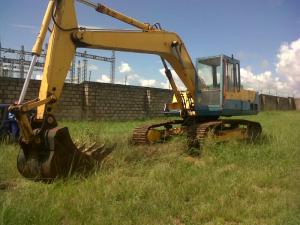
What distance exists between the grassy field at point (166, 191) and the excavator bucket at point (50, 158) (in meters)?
0.20

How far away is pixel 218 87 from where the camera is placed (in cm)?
1138

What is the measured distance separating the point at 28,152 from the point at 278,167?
4571 mm

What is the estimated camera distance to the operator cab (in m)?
11.2

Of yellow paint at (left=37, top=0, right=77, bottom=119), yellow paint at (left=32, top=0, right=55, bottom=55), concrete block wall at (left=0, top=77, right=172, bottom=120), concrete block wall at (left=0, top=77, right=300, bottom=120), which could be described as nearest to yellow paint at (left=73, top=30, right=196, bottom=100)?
yellow paint at (left=37, top=0, right=77, bottom=119)

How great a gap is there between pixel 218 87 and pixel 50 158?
5.83 m

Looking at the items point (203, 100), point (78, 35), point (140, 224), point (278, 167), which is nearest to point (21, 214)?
point (140, 224)

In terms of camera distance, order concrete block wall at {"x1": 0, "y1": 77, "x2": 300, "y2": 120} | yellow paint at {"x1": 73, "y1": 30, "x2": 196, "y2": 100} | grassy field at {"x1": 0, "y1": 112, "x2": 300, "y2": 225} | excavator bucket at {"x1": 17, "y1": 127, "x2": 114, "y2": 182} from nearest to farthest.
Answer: grassy field at {"x1": 0, "y1": 112, "x2": 300, "y2": 225} → excavator bucket at {"x1": 17, "y1": 127, "x2": 114, "y2": 182} → yellow paint at {"x1": 73, "y1": 30, "x2": 196, "y2": 100} → concrete block wall at {"x1": 0, "y1": 77, "x2": 300, "y2": 120}

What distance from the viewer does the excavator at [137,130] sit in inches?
276

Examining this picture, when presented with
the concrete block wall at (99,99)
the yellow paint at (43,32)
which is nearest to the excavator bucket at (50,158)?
the yellow paint at (43,32)

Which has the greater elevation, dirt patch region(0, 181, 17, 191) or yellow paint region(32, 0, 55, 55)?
yellow paint region(32, 0, 55, 55)

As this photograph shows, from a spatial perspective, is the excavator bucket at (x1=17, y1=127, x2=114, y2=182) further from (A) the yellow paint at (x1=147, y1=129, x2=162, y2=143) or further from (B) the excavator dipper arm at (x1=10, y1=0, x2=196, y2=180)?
(A) the yellow paint at (x1=147, y1=129, x2=162, y2=143)

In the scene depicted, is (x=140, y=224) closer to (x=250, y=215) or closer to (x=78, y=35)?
(x=250, y=215)

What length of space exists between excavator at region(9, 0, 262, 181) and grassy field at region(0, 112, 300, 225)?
371 mm

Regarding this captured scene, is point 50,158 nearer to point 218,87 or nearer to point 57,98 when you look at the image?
point 57,98
